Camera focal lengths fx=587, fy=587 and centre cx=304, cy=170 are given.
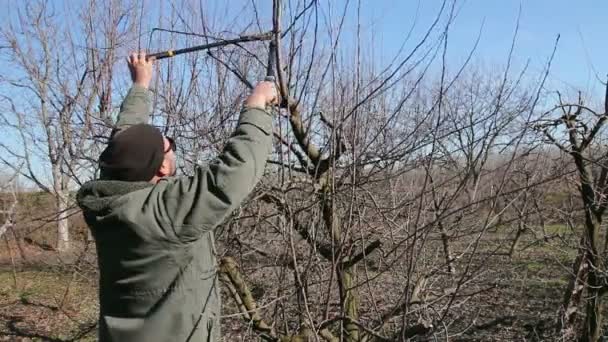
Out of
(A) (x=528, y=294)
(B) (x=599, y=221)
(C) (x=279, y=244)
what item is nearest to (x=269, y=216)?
(C) (x=279, y=244)

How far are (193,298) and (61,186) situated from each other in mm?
10401

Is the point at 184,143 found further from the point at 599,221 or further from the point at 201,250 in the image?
the point at 599,221

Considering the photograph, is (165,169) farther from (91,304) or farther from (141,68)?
(91,304)

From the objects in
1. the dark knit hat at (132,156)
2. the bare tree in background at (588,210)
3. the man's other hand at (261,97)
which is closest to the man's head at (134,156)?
the dark knit hat at (132,156)

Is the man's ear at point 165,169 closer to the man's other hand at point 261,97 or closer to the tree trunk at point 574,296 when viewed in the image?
the man's other hand at point 261,97

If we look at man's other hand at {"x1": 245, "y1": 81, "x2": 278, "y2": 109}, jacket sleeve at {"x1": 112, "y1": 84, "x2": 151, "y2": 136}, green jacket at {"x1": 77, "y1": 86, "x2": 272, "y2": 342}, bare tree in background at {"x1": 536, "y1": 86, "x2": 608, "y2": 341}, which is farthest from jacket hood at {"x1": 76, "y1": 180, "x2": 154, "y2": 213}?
bare tree in background at {"x1": 536, "y1": 86, "x2": 608, "y2": 341}

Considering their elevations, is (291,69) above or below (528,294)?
above

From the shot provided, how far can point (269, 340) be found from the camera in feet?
10.8

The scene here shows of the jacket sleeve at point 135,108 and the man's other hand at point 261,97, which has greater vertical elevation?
the jacket sleeve at point 135,108

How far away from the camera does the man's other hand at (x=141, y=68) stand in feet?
7.11

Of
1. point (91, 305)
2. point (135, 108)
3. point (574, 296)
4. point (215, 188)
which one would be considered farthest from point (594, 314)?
point (91, 305)

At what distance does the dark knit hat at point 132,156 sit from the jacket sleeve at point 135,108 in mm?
507

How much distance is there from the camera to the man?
1.48 meters

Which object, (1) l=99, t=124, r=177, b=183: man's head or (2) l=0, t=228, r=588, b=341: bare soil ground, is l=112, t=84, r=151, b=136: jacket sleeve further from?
(2) l=0, t=228, r=588, b=341: bare soil ground
